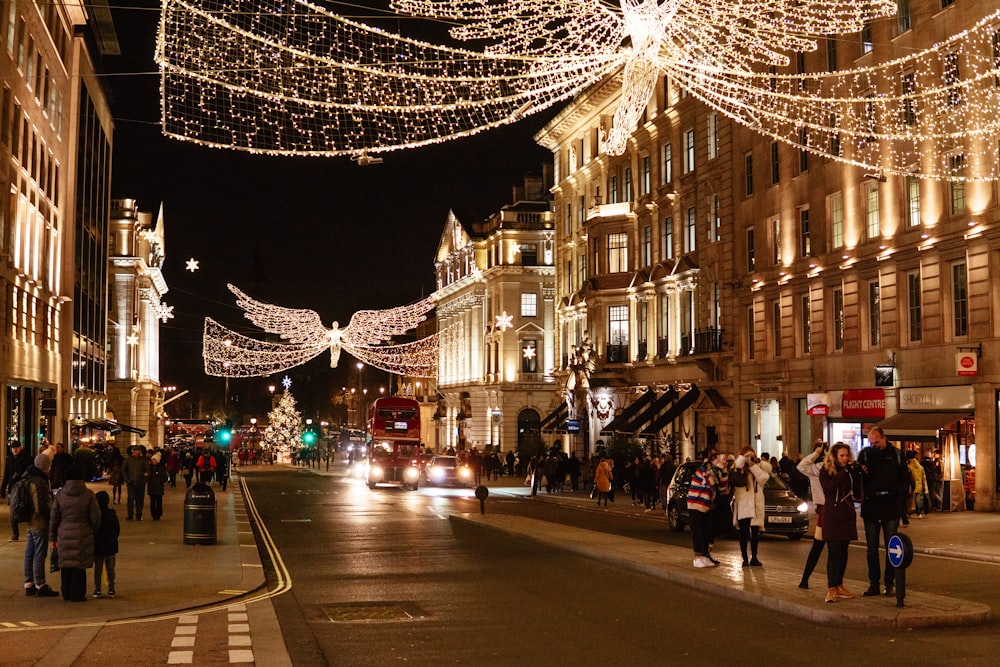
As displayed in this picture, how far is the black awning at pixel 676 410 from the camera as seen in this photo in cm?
4678

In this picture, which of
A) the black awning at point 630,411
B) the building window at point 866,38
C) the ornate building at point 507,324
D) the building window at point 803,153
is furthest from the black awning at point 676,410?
the ornate building at point 507,324

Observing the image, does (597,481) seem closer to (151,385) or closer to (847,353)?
(847,353)

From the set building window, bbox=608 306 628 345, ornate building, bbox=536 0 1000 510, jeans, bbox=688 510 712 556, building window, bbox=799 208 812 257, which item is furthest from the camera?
building window, bbox=608 306 628 345

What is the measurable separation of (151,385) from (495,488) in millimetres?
56032

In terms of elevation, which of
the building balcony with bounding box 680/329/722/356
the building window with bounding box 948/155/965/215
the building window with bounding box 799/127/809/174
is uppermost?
the building window with bounding box 799/127/809/174

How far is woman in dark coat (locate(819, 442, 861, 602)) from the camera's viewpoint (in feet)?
43.8

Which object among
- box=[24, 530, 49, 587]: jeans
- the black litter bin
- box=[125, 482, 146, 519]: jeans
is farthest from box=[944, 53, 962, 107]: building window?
box=[24, 530, 49, 587]: jeans

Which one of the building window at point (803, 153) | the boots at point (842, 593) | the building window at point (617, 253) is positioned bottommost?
the boots at point (842, 593)

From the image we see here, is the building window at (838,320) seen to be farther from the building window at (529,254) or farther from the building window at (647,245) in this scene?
the building window at (529,254)

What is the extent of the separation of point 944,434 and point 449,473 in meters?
24.2

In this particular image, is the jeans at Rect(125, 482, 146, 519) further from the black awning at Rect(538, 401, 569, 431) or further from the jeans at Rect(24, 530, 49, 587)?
the black awning at Rect(538, 401, 569, 431)

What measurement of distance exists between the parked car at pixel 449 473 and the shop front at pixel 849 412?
1735 cm

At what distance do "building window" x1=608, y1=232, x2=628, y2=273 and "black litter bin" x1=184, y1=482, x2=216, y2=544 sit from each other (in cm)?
3427

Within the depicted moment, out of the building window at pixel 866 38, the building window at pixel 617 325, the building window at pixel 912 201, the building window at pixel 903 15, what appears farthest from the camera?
the building window at pixel 617 325
